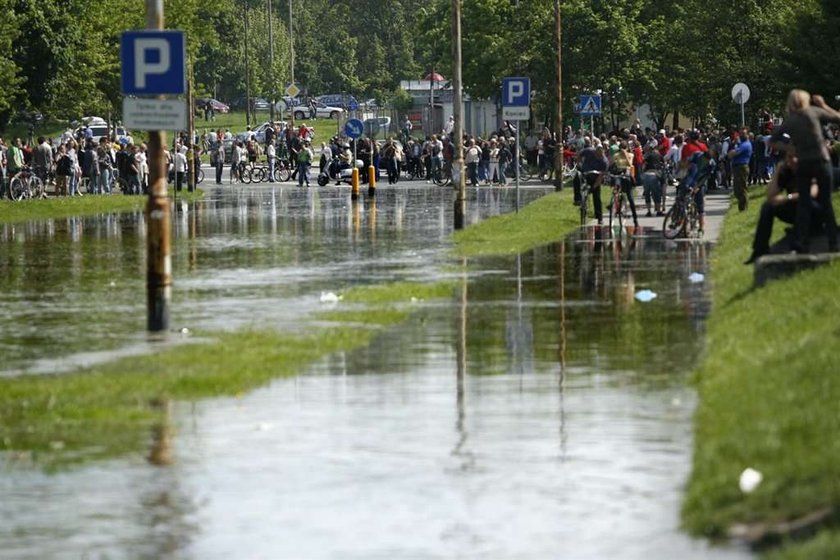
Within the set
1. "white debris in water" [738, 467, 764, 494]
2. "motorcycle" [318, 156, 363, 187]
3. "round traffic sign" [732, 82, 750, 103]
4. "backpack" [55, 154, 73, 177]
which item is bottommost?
"white debris in water" [738, 467, 764, 494]

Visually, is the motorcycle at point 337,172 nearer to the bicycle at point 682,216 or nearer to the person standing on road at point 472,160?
the person standing on road at point 472,160

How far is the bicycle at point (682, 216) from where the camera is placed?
33938 mm

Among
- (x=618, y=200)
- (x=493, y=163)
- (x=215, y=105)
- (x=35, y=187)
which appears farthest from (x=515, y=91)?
(x=215, y=105)

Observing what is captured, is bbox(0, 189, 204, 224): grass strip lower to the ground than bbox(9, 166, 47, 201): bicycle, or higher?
lower

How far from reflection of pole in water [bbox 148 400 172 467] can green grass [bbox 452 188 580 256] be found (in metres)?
16.4

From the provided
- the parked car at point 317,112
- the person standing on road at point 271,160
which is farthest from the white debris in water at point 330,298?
the parked car at point 317,112

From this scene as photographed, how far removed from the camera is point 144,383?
620 inches

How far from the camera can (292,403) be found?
1470cm

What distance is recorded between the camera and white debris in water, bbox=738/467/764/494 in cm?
984

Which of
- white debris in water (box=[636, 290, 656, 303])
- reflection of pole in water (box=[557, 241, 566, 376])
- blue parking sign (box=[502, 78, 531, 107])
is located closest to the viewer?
reflection of pole in water (box=[557, 241, 566, 376])

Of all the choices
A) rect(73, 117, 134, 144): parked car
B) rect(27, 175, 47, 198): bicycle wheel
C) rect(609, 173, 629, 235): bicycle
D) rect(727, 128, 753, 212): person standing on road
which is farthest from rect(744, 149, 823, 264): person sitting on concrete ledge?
rect(73, 117, 134, 144): parked car

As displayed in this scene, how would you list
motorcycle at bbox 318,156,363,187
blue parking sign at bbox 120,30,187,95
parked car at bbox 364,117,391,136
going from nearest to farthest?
blue parking sign at bbox 120,30,187,95, motorcycle at bbox 318,156,363,187, parked car at bbox 364,117,391,136

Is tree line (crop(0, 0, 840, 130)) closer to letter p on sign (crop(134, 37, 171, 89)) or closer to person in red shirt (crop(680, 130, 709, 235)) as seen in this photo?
person in red shirt (crop(680, 130, 709, 235))

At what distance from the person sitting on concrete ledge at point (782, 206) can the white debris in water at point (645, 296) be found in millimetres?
1522
